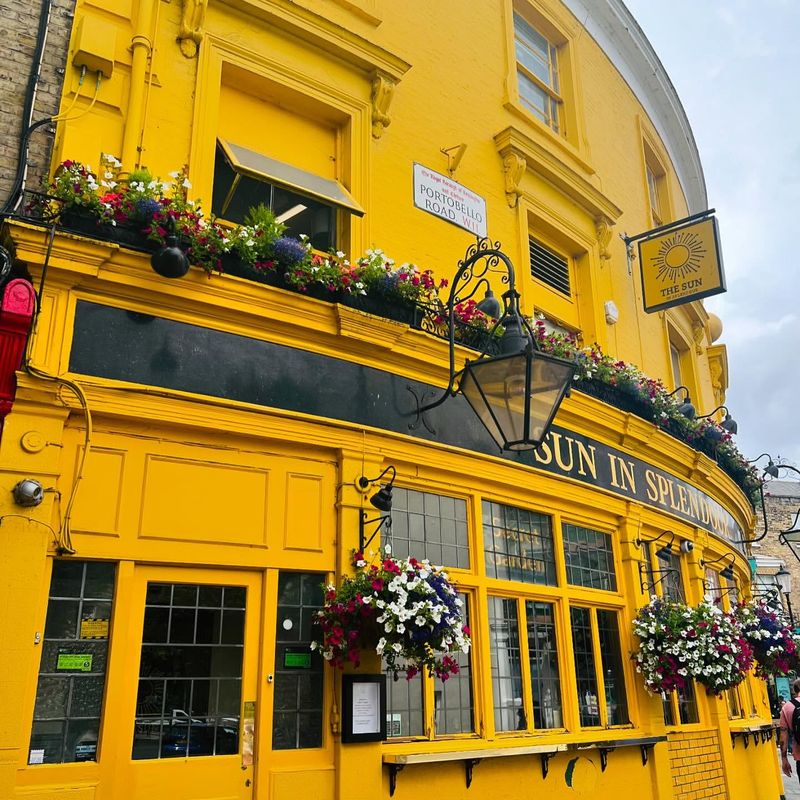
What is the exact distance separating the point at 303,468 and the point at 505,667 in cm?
310

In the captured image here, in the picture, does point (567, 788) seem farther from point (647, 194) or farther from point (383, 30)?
point (647, 194)

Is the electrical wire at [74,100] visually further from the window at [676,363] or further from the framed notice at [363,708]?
the window at [676,363]

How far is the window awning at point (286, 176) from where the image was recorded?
7.04 meters

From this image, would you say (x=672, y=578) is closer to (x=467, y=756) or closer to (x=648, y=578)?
(x=648, y=578)

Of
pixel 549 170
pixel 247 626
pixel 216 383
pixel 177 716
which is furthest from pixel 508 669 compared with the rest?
pixel 549 170

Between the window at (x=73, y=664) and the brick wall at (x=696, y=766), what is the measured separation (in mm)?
7250

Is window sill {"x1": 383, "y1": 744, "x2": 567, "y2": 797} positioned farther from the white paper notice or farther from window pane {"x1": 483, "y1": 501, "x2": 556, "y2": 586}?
window pane {"x1": 483, "y1": 501, "x2": 556, "y2": 586}

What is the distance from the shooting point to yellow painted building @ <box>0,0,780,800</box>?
547cm

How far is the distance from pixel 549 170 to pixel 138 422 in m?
7.18

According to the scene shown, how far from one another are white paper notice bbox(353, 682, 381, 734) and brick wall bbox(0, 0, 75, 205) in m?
4.66

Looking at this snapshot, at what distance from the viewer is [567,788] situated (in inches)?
314

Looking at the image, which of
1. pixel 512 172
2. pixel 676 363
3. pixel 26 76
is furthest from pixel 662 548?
pixel 26 76

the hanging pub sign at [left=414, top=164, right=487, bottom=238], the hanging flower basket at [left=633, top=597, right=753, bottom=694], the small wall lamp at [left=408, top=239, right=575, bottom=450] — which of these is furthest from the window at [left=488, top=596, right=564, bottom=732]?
the hanging pub sign at [left=414, top=164, right=487, bottom=238]

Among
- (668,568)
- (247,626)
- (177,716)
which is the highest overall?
(668,568)
